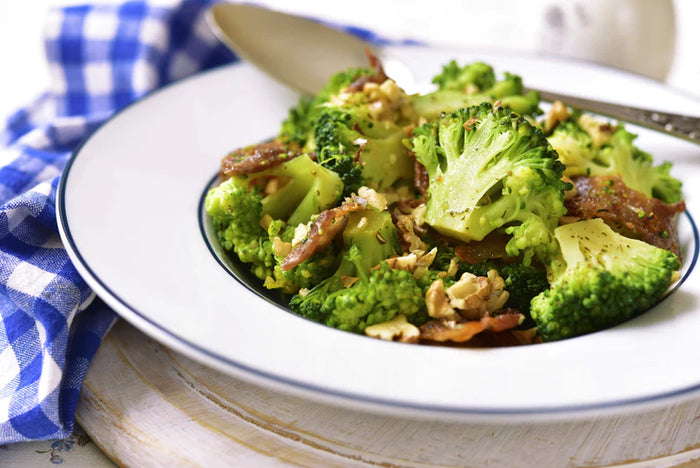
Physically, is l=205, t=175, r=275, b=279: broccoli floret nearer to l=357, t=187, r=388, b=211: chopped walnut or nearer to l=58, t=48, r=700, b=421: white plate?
l=58, t=48, r=700, b=421: white plate

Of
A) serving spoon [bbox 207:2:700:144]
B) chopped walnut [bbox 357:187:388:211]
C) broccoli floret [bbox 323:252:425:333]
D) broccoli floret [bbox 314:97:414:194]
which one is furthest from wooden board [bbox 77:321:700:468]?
serving spoon [bbox 207:2:700:144]

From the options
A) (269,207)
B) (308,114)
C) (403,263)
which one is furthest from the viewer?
(308,114)

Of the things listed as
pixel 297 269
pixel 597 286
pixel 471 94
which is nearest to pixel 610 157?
pixel 471 94

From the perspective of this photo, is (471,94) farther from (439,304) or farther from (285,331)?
(285,331)

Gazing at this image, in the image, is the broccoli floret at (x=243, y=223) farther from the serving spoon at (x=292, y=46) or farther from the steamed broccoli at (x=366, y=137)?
the serving spoon at (x=292, y=46)

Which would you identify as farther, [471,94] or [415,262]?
[471,94]

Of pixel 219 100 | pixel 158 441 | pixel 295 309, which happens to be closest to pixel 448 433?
pixel 295 309

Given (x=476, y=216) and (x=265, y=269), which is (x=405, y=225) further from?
(x=265, y=269)
